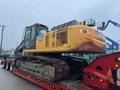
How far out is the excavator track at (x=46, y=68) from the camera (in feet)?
30.4

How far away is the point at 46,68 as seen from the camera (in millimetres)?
10062

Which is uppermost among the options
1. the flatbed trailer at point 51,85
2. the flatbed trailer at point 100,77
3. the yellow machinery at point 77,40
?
the yellow machinery at point 77,40

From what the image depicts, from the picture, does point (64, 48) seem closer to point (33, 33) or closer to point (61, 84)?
point (61, 84)

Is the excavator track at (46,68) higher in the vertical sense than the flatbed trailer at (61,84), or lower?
higher

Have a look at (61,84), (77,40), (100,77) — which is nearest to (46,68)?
(61,84)

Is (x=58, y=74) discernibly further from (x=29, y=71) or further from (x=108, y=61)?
(x=29, y=71)

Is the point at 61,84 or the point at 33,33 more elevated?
the point at 33,33

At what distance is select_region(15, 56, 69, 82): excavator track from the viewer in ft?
30.4

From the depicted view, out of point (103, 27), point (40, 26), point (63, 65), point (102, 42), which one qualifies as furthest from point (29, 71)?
point (103, 27)

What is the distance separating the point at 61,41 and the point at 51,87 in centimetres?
180

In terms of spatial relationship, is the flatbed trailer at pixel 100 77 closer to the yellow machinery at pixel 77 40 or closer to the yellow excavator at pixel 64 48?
the yellow excavator at pixel 64 48

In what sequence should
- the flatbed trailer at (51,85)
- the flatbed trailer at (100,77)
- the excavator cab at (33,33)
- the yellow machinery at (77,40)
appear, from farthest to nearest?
the excavator cab at (33,33) → the yellow machinery at (77,40) → the flatbed trailer at (51,85) → the flatbed trailer at (100,77)

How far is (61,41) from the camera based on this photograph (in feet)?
30.9

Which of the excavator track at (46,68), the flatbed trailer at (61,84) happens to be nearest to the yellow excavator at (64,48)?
the excavator track at (46,68)
